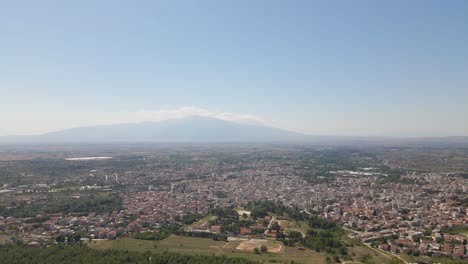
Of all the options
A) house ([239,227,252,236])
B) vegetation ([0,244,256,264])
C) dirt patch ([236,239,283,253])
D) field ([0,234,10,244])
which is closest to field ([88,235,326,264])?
dirt patch ([236,239,283,253])

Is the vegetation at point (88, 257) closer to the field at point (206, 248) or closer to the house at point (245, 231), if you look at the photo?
the field at point (206, 248)

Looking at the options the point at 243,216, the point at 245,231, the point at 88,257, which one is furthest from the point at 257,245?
the point at 88,257

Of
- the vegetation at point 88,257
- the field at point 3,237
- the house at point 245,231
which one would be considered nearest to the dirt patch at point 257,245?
the house at point 245,231

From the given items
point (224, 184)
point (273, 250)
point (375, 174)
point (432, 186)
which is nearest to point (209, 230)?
point (273, 250)

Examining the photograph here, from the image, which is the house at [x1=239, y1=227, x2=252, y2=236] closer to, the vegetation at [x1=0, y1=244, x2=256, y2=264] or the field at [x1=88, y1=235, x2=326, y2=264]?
the field at [x1=88, y1=235, x2=326, y2=264]

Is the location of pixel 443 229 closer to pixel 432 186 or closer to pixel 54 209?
pixel 432 186

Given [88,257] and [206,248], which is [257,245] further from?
[88,257]
